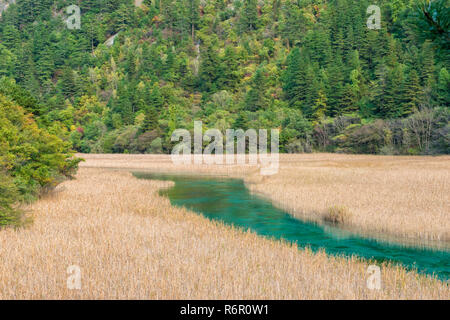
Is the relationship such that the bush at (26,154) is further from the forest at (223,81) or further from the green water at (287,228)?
the green water at (287,228)

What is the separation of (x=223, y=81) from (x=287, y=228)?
10418 cm

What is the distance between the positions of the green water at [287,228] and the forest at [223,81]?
8244 mm

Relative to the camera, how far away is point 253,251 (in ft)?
43.8

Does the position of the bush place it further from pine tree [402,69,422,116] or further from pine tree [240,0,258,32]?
pine tree [240,0,258,32]

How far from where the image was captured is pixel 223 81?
120 m

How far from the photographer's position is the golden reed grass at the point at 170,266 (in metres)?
9.21

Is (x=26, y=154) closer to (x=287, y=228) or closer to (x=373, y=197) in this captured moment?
(x=287, y=228)

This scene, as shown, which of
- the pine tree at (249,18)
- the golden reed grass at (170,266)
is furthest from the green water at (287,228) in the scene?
the pine tree at (249,18)

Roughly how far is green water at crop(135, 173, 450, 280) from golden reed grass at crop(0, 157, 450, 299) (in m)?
2.01

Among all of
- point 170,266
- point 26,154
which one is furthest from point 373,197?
point 26,154

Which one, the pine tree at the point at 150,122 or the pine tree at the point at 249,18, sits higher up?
the pine tree at the point at 249,18
